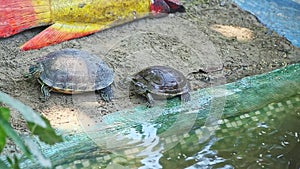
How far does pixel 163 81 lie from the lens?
3793 mm

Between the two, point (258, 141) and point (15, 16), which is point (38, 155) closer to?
point (258, 141)

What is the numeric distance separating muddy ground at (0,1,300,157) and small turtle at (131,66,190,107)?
11 cm

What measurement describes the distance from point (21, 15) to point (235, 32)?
2.10 metres

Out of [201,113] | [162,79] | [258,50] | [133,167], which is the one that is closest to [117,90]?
[162,79]

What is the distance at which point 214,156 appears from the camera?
331cm

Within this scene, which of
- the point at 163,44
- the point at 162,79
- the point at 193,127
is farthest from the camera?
the point at 163,44

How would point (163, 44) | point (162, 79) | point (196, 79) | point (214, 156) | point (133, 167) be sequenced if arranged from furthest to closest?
point (163, 44) < point (196, 79) < point (162, 79) < point (214, 156) < point (133, 167)


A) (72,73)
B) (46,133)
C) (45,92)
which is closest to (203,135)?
(72,73)

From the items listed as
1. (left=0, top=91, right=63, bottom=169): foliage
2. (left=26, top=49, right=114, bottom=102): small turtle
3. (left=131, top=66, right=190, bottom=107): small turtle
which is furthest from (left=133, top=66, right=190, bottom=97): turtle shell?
(left=0, top=91, right=63, bottom=169): foliage

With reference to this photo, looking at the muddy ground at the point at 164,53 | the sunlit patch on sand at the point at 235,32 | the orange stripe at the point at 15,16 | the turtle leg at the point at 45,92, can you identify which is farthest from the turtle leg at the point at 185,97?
the orange stripe at the point at 15,16

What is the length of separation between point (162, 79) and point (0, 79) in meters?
1.28

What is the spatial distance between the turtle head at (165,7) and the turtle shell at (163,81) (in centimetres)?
123

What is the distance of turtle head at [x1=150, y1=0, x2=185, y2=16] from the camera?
16.5 feet

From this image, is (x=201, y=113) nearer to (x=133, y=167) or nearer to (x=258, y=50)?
(x=133, y=167)
